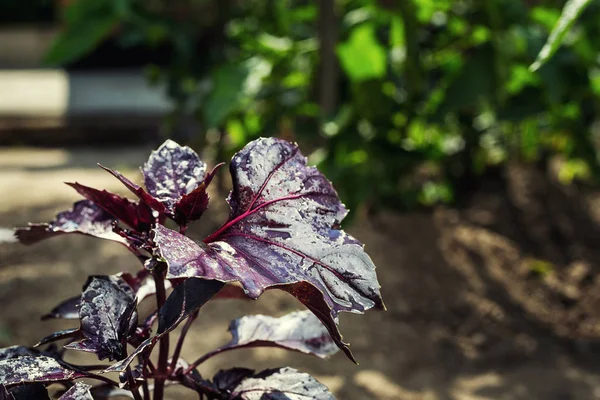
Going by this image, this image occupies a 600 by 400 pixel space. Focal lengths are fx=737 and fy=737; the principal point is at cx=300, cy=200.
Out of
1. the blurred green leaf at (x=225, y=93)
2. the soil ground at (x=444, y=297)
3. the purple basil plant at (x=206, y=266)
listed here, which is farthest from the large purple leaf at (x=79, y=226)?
the blurred green leaf at (x=225, y=93)

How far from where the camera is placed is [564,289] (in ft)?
8.24

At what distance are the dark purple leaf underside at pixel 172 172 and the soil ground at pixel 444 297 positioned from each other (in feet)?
3.15

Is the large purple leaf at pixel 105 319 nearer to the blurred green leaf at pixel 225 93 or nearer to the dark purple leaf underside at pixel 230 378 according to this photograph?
the dark purple leaf underside at pixel 230 378

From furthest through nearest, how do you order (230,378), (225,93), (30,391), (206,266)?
(225,93)
(230,378)
(30,391)
(206,266)

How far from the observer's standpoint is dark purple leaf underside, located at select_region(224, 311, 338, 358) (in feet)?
3.02

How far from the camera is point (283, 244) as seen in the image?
2.46ft

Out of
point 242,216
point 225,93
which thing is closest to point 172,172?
point 242,216

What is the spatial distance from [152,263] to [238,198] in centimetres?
11

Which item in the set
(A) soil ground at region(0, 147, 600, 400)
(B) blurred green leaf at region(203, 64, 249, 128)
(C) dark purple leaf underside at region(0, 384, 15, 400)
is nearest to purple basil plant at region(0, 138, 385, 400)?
(C) dark purple leaf underside at region(0, 384, 15, 400)

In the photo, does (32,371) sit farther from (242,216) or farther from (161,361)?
(242,216)

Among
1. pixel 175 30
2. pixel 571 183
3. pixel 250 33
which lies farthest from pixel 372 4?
pixel 571 183

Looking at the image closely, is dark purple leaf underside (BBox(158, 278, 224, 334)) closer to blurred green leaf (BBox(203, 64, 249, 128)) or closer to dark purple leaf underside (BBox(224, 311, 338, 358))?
dark purple leaf underside (BBox(224, 311, 338, 358))

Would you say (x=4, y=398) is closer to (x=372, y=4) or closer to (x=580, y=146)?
(x=372, y=4)

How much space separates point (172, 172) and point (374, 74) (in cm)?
Answer: 162
